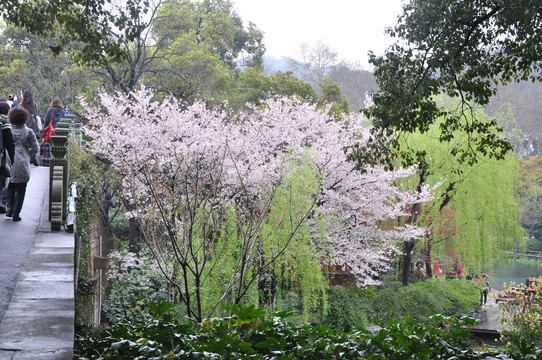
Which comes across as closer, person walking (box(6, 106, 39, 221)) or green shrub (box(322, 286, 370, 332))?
person walking (box(6, 106, 39, 221))

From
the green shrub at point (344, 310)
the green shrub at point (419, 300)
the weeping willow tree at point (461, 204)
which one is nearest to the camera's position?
the green shrub at point (344, 310)

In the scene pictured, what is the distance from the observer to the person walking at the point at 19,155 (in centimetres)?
901

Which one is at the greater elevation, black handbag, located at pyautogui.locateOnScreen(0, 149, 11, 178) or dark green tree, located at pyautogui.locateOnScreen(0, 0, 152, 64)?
dark green tree, located at pyautogui.locateOnScreen(0, 0, 152, 64)

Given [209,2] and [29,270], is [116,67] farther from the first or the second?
[29,270]

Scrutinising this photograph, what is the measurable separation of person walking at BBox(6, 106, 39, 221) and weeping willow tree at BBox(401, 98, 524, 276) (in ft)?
52.0

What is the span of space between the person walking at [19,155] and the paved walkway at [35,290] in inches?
15.9

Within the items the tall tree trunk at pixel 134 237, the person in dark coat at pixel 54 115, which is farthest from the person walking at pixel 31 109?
the tall tree trunk at pixel 134 237

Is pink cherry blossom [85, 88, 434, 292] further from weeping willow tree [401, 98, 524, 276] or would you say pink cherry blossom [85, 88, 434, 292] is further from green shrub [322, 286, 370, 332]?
weeping willow tree [401, 98, 524, 276]

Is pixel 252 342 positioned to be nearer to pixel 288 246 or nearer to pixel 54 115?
pixel 288 246

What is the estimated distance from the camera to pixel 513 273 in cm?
4347

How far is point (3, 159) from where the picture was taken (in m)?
9.16

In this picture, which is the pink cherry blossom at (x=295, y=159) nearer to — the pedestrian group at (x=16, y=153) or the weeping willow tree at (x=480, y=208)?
the weeping willow tree at (x=480, y=208)

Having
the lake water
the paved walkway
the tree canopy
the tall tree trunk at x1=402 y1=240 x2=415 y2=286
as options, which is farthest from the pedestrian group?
the lake water

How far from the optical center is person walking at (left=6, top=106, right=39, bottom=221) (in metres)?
9.01
